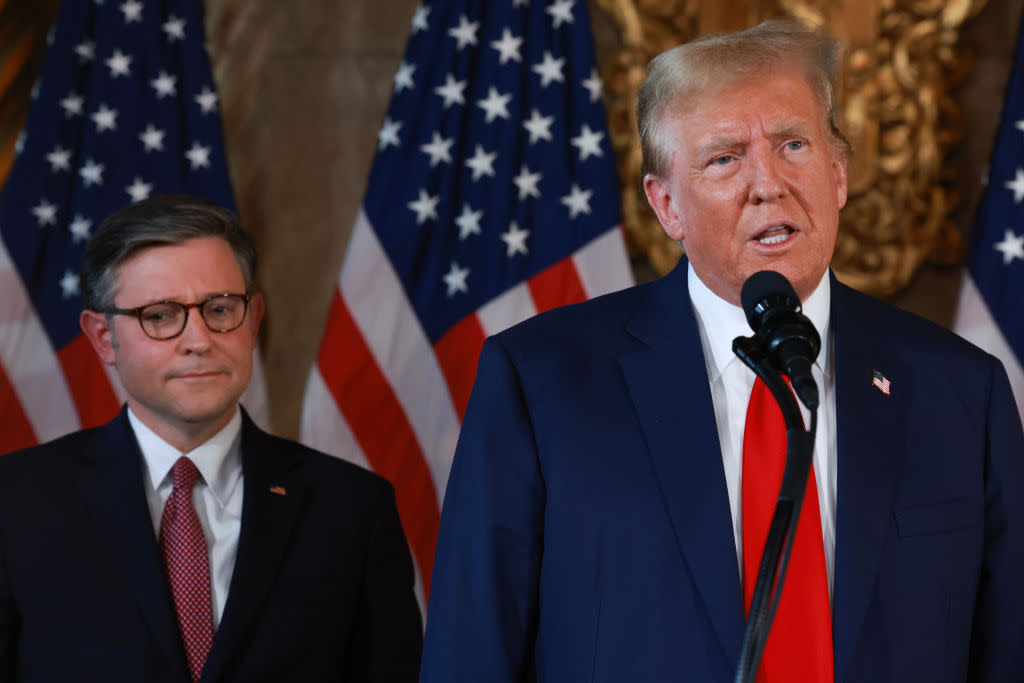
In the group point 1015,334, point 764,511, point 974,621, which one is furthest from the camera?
point 1015,334

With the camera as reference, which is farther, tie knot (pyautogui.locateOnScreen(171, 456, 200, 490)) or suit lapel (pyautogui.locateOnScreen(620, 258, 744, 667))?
tie knot (pyautogui.locateOnScreen(171, 456, 200, 490))

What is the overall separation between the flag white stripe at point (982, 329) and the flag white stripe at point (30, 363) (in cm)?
261

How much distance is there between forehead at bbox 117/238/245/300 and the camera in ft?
6.80

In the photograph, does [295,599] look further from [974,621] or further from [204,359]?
[974,621]

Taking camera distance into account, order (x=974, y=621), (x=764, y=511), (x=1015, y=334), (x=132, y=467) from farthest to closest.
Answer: (x=1015, y=334), (x=132, y=467), (x=974, y=621), (x=764, y=511)

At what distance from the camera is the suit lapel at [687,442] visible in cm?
131

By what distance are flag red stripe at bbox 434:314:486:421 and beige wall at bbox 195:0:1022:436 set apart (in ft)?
1.36

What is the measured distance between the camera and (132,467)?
2.02 meters

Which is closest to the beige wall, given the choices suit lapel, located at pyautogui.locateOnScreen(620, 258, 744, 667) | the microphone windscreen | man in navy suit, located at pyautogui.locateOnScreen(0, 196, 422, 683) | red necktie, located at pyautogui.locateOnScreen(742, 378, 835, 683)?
man in navy suit, located at pyautogui.locateOnScreen(0, 196, 422, 683)

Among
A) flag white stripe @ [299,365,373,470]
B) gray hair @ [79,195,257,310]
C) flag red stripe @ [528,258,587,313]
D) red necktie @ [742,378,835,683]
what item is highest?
flag red stripe @ [528,258,587,313]

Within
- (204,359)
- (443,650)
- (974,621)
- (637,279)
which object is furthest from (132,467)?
(637,279)

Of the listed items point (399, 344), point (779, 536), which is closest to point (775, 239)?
point (779, 536)

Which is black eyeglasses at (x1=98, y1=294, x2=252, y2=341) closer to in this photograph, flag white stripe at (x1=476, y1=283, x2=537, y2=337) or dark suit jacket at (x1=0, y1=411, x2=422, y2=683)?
dark suit jacket at (x1=0, y1=411, x2=422, y2=683)

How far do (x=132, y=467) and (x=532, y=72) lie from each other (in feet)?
6.07
